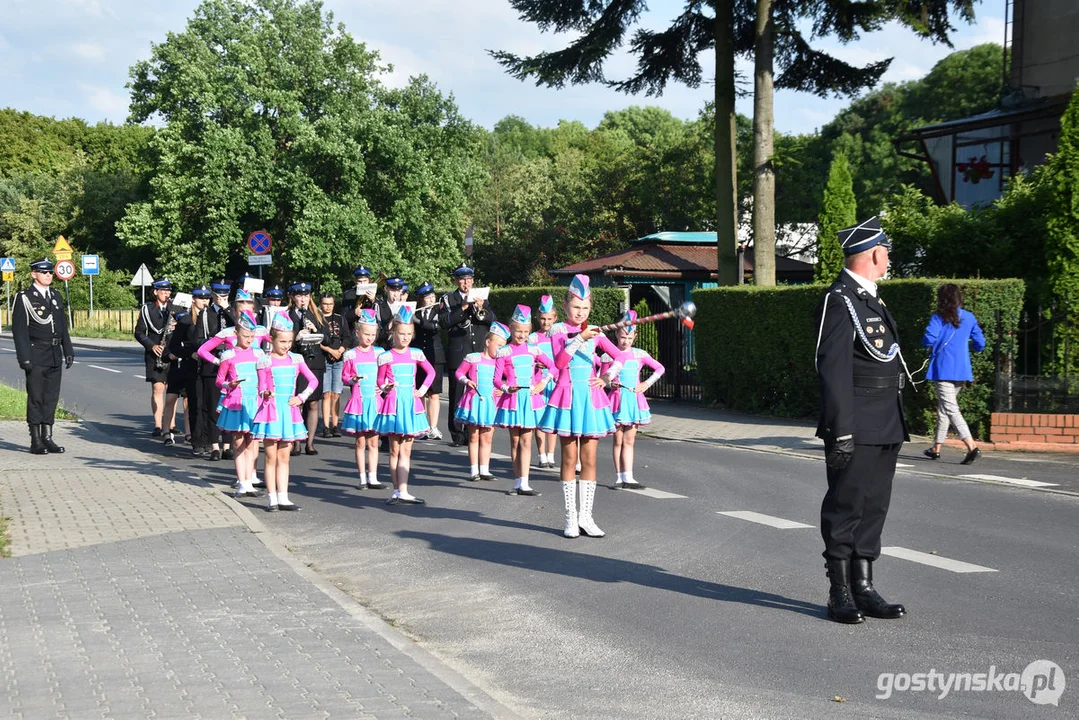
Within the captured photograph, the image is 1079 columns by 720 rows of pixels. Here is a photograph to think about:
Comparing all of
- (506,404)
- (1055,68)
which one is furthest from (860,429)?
(1055,68)

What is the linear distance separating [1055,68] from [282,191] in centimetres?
2582

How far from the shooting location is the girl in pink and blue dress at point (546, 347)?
11.5m

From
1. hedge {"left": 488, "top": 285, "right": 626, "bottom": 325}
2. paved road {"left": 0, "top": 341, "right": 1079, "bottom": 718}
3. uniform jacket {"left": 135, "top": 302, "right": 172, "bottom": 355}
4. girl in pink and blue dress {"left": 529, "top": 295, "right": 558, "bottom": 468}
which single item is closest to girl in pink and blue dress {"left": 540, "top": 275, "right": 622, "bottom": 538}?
paved road {"left": 0, "top": 341, "right": 1079, "bottom": 718}

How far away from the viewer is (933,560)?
27.1ft

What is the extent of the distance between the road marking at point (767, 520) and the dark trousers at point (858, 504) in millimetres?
2899

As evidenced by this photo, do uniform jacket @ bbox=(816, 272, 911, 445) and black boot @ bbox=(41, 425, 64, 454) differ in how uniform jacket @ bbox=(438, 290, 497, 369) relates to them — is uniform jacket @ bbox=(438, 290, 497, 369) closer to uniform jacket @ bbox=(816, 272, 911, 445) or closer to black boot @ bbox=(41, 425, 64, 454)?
black boot @ bbox=(41, 425, 64, 454)

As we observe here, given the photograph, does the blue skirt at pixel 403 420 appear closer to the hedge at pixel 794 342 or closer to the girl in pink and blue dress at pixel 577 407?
the girl in pink and blue dress at pixel 577 407

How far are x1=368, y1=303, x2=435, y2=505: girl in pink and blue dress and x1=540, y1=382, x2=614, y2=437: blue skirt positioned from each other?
2186mm

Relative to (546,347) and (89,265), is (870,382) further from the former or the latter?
(89,265)

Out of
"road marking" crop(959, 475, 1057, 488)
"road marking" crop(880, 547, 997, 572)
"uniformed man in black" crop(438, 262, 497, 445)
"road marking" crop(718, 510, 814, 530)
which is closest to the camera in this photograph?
"road marking" crop(880, 547, 997, 572)

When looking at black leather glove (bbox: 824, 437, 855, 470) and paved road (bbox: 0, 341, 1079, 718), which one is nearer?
paved road (bbox: 0, 341, 1079, 718)

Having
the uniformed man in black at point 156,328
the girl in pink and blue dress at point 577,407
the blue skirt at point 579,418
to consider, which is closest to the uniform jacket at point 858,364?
the girl in pink and blue dress at point 577,407

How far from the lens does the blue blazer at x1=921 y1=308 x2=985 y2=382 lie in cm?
1353

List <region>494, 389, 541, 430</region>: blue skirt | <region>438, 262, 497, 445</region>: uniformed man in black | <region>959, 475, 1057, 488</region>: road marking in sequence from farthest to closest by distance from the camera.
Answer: <region>438, 262, 497, 445</region>: uniformed man in black < <region>959, 475, 1057, 488</region>: road marking < <region>494, 389, 541, 430</region>: blue skirt
